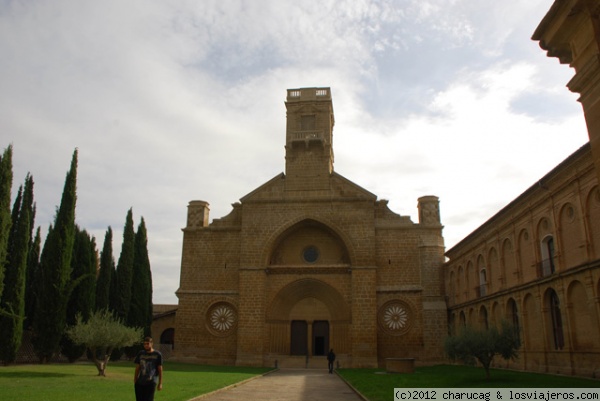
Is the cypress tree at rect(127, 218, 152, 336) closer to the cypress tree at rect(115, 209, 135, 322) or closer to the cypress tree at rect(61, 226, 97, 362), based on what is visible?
the cypress tree at rect(115, 209, 135, 322)

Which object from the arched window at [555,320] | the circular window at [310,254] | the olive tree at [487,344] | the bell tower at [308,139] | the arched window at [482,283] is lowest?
the olive tree at [487,344]

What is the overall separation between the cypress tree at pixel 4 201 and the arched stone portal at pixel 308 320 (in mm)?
16210

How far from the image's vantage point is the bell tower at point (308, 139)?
114 ft

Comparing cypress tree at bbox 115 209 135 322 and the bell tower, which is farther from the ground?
the bell tower

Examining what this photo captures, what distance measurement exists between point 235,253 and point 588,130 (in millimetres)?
29654

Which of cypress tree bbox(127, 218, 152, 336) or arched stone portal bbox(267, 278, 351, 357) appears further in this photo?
cypress tree bbox(127, 218, 152, 336)

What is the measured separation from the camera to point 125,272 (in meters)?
34.4

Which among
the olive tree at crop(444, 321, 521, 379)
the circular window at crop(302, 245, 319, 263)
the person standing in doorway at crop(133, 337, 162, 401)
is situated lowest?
the person standing in doorway at crop(133, 337, 162, 401)

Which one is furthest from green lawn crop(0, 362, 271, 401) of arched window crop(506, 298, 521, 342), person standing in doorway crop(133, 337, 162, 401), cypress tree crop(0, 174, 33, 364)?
arched window crop(506, 298, 521, 342)

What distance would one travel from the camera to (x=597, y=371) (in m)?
16.9

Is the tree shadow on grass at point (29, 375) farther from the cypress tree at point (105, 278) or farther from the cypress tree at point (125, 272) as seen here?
the cypress tree at point (125, 272)

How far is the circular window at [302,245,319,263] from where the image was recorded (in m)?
34.8

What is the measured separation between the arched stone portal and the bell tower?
22.7 feet

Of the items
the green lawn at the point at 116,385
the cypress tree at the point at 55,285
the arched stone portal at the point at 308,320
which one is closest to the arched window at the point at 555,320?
the green lawn at the point at 116,385
